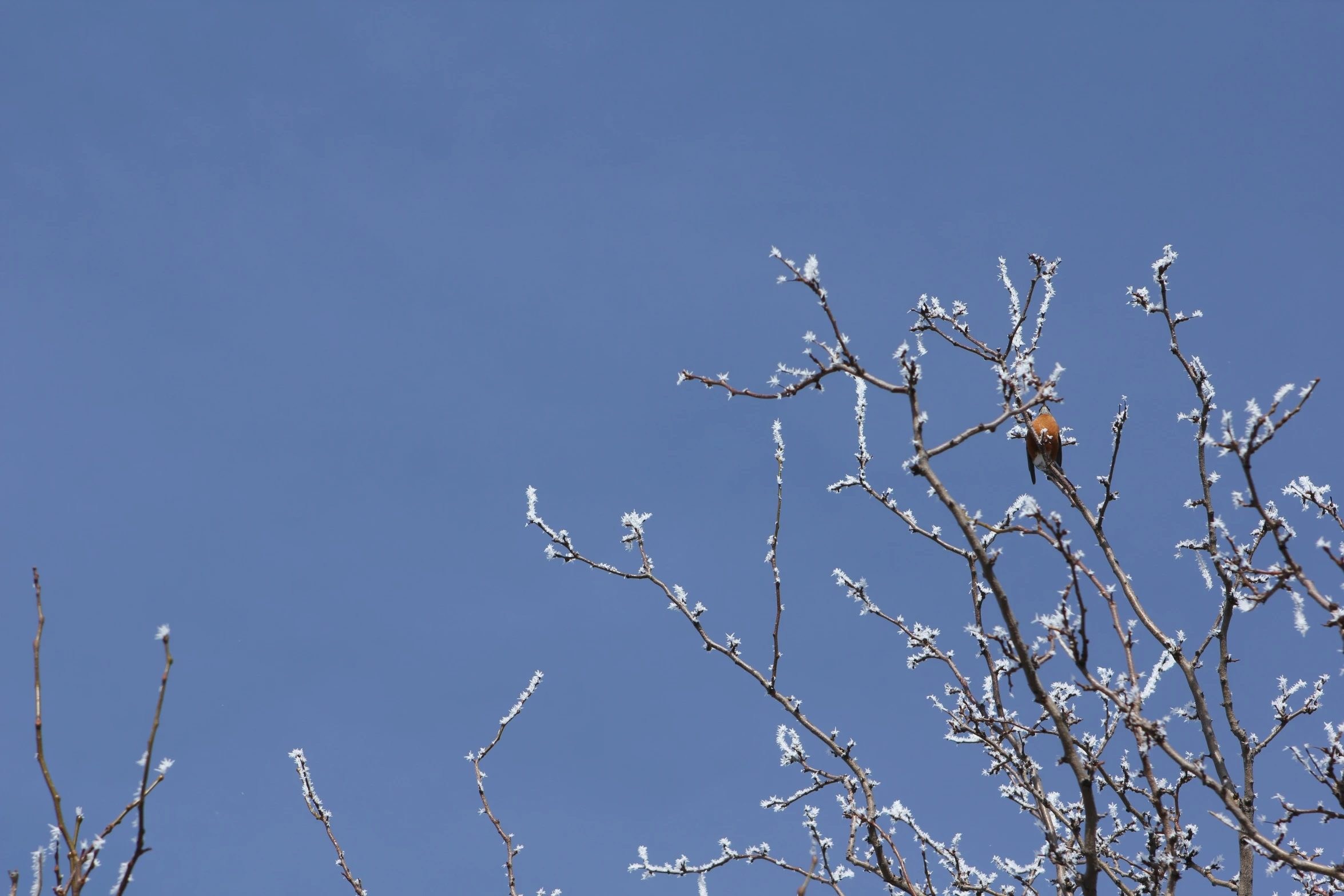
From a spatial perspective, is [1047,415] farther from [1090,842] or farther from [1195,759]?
[1090,842]

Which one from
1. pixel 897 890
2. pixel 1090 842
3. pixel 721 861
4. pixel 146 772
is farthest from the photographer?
pixel 721 861

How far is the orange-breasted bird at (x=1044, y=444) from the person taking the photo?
454cm

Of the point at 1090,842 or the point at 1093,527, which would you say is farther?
the point at 1093,527

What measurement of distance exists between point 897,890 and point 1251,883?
4.29ft

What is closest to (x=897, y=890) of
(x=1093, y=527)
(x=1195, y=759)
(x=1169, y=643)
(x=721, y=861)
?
(x=721, y=861)

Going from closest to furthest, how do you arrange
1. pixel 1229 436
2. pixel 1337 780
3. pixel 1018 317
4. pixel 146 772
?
pixel 146 772 < pixel 1229 436 < pixel 1337 780 < pixel 1018 317

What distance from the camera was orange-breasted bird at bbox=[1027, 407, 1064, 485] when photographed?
454cm

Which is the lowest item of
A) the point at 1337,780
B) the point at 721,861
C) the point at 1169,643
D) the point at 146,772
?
the point at 146,772

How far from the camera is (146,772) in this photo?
1770mm

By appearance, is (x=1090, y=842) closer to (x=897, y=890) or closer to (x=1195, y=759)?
(x=1195, y=759)

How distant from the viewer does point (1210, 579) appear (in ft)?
12.4

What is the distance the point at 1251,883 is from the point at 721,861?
6.36 feet

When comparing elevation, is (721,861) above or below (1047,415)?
below

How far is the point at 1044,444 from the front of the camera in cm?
458
